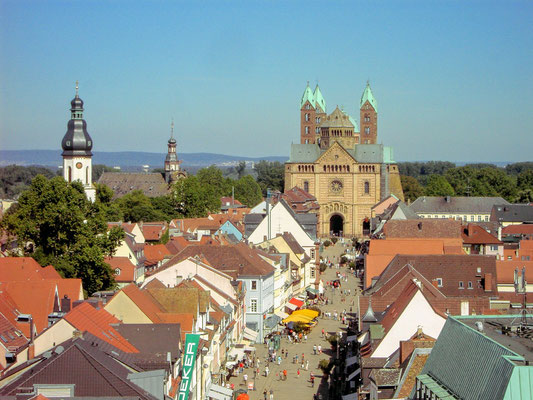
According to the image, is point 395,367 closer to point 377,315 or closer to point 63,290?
point 377,315

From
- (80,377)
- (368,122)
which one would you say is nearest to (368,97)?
(368,122)

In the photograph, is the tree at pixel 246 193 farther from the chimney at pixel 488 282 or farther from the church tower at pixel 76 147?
the chimney at pixel 488 282

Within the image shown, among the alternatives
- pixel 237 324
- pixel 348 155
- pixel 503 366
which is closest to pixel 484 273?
pixel 237 324

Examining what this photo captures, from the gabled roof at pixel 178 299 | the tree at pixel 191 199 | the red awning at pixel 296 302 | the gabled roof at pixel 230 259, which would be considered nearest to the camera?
the gabled roof at pixel 178 299

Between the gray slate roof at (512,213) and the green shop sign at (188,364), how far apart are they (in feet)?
308

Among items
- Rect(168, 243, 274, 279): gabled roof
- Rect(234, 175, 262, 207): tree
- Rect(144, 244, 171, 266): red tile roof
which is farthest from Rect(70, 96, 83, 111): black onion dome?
Rect(234, 175, 262, 207): tree

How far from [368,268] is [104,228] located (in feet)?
64.4

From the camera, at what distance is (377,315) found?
159 feet

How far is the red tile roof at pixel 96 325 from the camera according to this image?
118 ft

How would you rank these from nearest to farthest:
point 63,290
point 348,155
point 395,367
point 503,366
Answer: point 503,366 < point 395,367 < point 63,290 < point 348,155

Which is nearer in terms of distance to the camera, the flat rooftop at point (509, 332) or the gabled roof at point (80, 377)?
the flat rooftop at point (509, 332)

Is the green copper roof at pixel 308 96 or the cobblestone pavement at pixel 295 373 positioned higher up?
the green copper roof at pixel 308 96

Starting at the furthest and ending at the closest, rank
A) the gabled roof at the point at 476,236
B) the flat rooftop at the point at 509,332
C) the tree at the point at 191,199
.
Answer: the tree at the point at 191,199 → the gabled roof at the point at 476,236 → the flat rooftop at the point at 509,332

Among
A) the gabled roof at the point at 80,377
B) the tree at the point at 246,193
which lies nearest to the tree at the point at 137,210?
the tree at the point at 246,193
